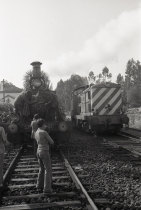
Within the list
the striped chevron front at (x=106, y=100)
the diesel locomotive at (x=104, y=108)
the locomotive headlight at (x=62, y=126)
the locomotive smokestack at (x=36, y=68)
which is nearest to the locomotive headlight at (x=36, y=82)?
the locomotive smokestack at (x=36, y=68)

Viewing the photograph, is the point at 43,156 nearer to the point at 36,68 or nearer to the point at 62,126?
the point at 62,126

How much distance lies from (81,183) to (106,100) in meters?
10.7

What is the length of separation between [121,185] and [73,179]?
1044 mm

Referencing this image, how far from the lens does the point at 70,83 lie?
94.6 meters

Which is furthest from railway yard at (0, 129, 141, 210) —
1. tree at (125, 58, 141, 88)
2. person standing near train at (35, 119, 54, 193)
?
tree at (125, 58, 141, 88)

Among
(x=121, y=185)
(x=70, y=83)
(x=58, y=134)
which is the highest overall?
(x=70, y=83)

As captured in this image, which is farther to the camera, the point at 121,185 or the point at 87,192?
the point at 121,185

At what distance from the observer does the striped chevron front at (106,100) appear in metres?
16.8

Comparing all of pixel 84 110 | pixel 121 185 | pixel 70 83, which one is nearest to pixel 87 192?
pixel 121 185

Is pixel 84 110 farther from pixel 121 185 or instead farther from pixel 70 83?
pixel 70 83

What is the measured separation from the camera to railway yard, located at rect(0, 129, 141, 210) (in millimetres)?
5234

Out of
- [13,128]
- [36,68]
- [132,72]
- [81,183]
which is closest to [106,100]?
[36,68]

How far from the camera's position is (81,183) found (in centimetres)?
648

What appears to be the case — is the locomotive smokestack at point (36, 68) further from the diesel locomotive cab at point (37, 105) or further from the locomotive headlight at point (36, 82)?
the locomotive headlight at point (36, 82)
